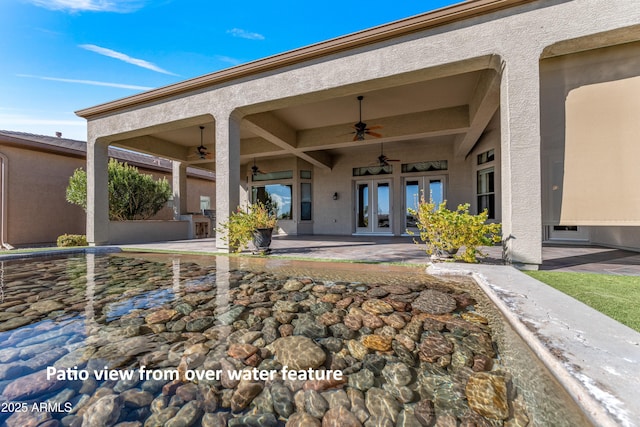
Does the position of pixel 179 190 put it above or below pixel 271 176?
below

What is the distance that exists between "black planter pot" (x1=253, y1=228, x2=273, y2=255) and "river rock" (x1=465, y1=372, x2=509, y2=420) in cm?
473

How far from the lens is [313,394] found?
1592 millimetres

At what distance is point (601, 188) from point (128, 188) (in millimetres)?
12827

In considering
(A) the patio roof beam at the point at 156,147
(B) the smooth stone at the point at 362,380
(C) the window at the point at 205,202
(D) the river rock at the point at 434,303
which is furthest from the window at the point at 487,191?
(C) the window at the point at 205,202

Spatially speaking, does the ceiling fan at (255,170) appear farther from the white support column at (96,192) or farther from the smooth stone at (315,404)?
the smooth stone at (315,404)

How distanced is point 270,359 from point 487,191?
8932 mm

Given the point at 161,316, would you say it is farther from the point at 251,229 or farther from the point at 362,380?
the point at 251,229

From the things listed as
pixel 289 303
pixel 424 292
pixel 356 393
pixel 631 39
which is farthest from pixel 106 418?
pixel 631 39

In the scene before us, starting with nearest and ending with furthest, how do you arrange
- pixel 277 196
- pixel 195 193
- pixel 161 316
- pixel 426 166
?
pixel 161 316 < pixel 426 166 < pixel 277 196 < pixel 195 193

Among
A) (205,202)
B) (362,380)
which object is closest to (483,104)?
(362,380)

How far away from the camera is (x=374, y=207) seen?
37.2 feet

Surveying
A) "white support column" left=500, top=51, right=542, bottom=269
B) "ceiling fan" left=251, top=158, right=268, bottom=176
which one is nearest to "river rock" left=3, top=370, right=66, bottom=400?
"white support column" left=500, top=51, right=542, bottom=269

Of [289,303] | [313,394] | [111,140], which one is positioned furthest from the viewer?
[111,140]

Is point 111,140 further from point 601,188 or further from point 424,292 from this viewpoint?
point 601,188
